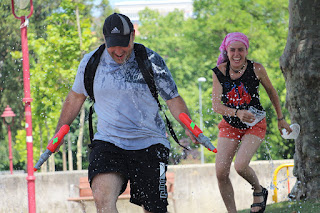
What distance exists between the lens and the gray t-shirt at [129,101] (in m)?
4.45

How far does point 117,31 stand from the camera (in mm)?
4348

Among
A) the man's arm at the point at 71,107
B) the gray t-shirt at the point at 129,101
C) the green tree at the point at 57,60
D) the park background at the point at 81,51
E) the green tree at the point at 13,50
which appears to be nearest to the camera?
the gray t-shirt at the point at 129,101

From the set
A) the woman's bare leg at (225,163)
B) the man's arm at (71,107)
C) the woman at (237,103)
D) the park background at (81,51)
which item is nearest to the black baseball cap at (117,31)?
the man's arm at (71,107)

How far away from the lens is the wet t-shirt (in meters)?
6.12

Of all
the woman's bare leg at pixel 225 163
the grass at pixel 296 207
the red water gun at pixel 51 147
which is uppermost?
the red water gun at pixel 51 147

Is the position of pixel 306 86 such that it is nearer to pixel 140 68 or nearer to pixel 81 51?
pixel 140 68

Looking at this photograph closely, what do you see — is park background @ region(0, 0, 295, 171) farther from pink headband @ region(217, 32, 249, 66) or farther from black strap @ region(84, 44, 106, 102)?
black strap @ region(84, 44, 106, 102)

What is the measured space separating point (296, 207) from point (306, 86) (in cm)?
159

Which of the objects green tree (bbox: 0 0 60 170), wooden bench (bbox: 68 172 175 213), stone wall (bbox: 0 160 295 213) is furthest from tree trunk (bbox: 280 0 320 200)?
green tree (bbox: 0 0 60 170)

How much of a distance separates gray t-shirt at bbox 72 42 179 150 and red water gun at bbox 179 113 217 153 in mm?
281

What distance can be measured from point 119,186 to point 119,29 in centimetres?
109

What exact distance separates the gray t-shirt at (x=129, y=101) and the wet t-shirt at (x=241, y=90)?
5.65 ft

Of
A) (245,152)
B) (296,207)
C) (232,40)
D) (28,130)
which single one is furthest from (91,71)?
(28,130)

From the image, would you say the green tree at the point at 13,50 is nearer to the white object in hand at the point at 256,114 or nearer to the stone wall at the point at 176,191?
the stone wall at the point at 176,191
